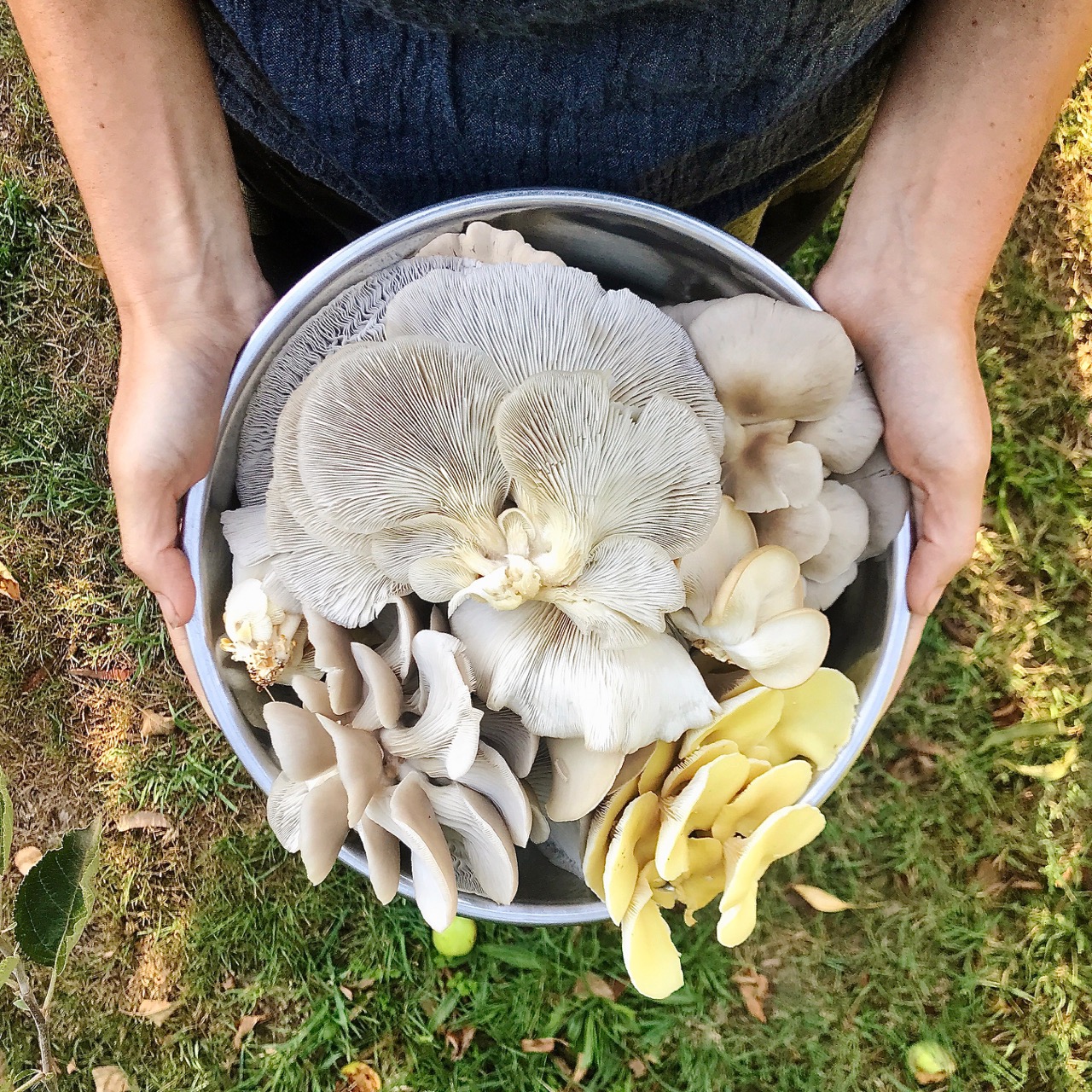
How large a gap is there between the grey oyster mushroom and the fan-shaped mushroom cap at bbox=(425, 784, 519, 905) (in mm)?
519

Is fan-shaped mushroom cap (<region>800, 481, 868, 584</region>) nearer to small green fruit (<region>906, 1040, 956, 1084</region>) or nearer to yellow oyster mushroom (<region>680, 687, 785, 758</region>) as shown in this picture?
yellow oyster mushroom (<region>680, 687, 785, 758</region>)

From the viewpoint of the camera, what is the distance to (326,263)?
120 centimetres

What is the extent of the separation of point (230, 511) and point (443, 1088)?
1542 mm

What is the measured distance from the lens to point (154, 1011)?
6.98ft

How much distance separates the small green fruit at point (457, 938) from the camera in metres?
2.12

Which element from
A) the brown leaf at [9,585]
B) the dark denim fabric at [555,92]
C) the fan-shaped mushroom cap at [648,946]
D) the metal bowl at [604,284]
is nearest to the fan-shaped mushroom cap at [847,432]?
the metal bowl at [604,284]

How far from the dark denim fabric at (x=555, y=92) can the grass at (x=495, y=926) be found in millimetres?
1152

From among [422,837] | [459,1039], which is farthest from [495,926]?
[422,837]

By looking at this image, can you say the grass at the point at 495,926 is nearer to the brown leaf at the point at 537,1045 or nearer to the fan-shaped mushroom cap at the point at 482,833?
the brown leaf at the point at 537,1045

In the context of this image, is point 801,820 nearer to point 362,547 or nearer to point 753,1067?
point 362,547

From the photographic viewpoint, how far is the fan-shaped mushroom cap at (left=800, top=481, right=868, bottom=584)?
1.22 m

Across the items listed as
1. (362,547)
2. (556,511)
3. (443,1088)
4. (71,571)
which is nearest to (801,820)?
(556,511)

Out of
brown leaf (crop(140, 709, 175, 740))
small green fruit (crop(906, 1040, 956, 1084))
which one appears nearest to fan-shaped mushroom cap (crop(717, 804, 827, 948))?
small green fruit (crop(906, 1040, 956, 1084))

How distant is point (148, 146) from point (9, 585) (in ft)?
4.42
